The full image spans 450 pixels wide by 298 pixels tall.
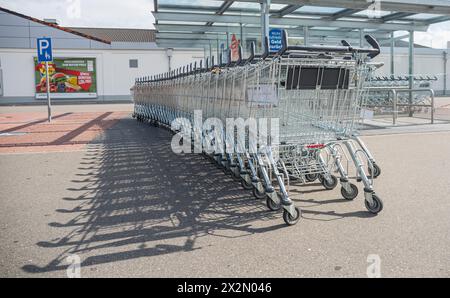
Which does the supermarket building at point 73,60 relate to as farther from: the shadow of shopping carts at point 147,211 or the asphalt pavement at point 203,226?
the asphalt pavement at point 203,226

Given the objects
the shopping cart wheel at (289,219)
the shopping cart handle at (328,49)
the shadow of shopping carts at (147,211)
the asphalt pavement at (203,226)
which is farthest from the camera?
the shopping cart handle at (328,49)

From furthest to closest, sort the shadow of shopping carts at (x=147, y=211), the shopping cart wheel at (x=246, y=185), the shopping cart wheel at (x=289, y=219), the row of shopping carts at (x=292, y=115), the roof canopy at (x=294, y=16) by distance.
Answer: the roof canopy at (x=294, y=16) < the shopping cart wheel at (x=246, y=185) < the row of shopping carts at (x=292, y=115) < the shopping cart wheel at (x=289, y=219) < the shadow of shopping carts at (x=147, y=211)

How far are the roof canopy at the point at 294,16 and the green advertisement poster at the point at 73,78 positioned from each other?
16.0m

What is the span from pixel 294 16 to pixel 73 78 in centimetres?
Answer: 2238

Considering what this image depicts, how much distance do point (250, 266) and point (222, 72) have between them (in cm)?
322

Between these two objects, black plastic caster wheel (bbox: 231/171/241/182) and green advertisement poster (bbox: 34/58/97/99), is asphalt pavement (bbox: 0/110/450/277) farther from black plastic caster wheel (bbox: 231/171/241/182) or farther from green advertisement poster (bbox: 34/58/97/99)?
green advertisement poster (bbox: 34/58/97/99)

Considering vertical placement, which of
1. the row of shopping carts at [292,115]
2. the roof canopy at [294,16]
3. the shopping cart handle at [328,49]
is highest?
the roof canopy at [294,16]

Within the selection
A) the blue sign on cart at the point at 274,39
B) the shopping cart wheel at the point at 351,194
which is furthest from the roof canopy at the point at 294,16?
the shopping cart wheel at the point at 351,194

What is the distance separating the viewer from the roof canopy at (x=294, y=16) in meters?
10.6

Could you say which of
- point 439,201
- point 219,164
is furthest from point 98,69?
point 439,201

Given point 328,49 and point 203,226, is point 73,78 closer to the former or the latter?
point 328,49

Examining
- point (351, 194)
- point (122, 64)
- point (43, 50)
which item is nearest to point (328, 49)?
point (351, 194)

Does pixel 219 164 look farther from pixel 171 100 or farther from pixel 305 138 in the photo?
pixel 171 100

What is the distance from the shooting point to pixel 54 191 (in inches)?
207
